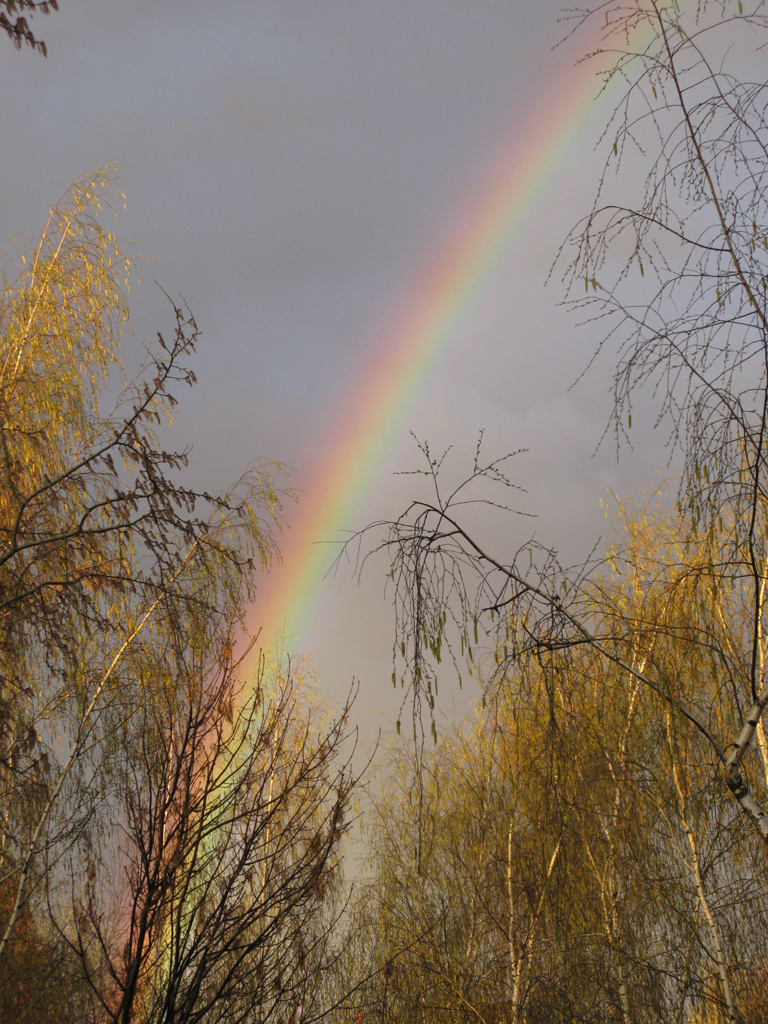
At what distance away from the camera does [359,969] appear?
40.0ft

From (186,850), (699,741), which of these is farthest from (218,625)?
(699,741)

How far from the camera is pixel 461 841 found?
1245 centimetres

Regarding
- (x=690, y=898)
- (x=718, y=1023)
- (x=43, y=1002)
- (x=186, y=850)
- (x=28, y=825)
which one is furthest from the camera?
(x=43, y=1002)

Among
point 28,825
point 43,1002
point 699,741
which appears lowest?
point 43,1002

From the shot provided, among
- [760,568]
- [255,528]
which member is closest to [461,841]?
[255,528]

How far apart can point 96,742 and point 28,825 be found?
0.69 metres

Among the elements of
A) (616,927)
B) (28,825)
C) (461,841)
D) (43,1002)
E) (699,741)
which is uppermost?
(461,841)

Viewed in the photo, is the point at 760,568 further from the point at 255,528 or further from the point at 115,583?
the point at 255,528

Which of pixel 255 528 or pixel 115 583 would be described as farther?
pixel 255 528

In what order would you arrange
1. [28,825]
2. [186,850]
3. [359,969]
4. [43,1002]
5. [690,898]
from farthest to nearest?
[359,969] → [43,1002] → [690,898] → [28,825] → [186,850]

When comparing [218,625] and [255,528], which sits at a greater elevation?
[255,528]

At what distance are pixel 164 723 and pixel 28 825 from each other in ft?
7.62

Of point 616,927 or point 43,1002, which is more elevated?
point 616,927

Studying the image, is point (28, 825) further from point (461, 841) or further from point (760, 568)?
Answer: point (461, 841)
